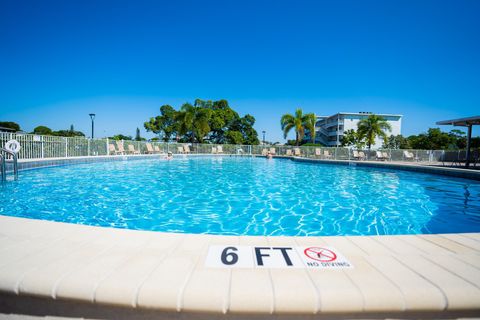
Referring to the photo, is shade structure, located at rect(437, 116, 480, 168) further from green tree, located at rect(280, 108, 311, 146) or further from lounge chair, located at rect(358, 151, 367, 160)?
green tree, located at rect(280, 108, 311, 146)

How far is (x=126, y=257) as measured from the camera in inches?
66.6

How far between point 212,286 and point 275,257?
0.60 metres

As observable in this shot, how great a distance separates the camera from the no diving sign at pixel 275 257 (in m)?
1.63

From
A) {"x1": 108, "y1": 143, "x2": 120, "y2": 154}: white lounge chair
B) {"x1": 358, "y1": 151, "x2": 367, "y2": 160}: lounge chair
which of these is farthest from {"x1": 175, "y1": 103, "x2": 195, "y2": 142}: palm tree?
{"x1": 358, "y1": 151, "x2": 367, "y2": 160}: lounge chair

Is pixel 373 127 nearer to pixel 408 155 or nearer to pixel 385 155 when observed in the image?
pixel 408 155

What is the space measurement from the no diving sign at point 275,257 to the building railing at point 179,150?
1293 centimetres

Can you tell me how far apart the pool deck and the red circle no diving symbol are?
Answer: 0.40 ft

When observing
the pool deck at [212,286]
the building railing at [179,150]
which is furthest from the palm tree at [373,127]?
the pool deck at [212,286]

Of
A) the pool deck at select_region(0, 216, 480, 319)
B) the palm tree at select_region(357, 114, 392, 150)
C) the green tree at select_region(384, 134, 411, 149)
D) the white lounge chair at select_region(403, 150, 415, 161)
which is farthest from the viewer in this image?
the green tree at select_region(384, 134, 411, 149)

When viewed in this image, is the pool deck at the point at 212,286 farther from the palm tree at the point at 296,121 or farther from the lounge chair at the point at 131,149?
the palm tree at the point at 296,121

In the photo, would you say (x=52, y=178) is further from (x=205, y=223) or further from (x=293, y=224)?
(x=293, y=224)

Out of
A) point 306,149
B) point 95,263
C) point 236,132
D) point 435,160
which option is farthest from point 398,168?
point 236,132

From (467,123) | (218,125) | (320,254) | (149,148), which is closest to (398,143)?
(218,125)

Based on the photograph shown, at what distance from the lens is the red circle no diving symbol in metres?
1.76
